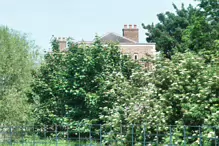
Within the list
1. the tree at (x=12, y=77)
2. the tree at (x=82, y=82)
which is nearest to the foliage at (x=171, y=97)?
the tree at (x=82, y=82)

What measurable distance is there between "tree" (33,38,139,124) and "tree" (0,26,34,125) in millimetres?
8642

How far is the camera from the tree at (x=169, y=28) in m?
38.6

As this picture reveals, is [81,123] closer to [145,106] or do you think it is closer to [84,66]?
[84,66]

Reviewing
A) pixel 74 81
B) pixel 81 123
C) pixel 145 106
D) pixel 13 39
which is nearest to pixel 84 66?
pixel 74 81

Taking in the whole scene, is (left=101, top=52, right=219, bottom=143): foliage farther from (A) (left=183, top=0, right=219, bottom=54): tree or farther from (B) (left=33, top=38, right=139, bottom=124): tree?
(A) (left=183, top=0, right=219, bottom=54): tree

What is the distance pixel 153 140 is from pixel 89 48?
20.2 feet

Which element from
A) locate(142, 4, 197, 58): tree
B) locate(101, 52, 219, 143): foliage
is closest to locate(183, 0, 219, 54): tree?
locate(101, 52, 219, 143): foliage

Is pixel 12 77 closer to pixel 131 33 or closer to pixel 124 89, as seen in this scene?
pixel 131 33

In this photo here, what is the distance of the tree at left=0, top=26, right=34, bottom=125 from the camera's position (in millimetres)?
26609

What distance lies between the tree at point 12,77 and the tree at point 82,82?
8.64 meters

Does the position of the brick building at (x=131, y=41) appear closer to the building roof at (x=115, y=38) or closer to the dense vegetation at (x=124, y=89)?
the building roof at (x=115, y=38)

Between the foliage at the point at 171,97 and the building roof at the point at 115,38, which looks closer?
the foliage at the point at 171,97

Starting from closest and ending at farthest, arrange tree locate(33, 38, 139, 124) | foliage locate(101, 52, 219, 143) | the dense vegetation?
foliage locate(101, 52, 219, 143) < the dense vegetation < tree locate(33, 38, 139, 124)

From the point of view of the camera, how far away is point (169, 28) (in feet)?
137
